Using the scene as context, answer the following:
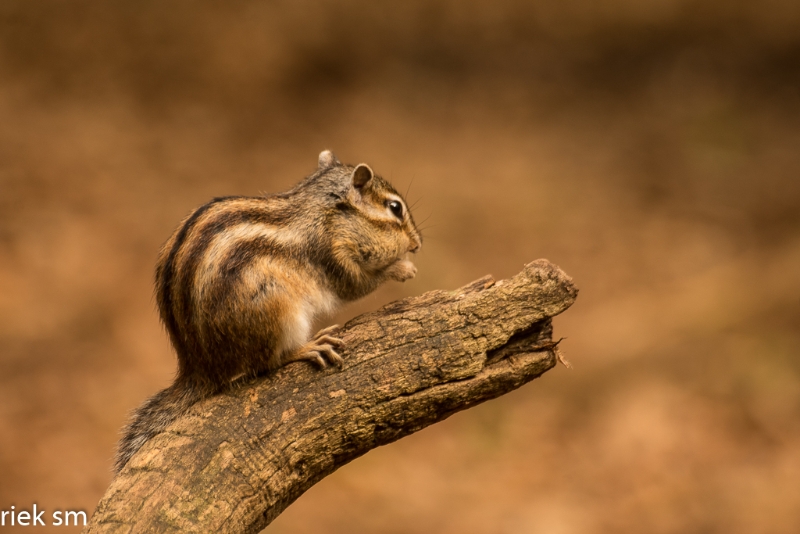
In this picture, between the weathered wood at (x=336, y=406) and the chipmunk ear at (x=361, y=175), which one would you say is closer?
the weathered wood at (x=336, y=406)

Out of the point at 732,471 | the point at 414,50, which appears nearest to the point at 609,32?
the point at 414,50

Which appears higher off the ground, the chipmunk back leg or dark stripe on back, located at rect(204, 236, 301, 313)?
dark stripe on back, located at rect(204, 236, 301, 313)

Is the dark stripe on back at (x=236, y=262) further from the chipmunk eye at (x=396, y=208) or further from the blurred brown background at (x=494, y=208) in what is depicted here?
the blurred brown background at (x=494, y=208)

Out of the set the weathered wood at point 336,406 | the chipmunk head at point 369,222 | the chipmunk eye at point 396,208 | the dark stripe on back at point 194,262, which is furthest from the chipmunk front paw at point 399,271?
the dark stripe on back at point 194,262

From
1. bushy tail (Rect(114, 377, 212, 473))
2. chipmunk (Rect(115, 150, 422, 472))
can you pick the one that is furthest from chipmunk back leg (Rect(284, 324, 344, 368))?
bushy tail (Rect(114, 377, 212, 473))

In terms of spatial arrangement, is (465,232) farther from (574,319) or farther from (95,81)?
(95,81)

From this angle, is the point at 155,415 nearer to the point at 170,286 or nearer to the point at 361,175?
the point at 170,286

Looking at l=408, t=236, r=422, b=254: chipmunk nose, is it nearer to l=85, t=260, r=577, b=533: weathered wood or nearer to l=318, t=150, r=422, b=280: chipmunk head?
l=318, t=150, r=422, b=280: chipmunk head

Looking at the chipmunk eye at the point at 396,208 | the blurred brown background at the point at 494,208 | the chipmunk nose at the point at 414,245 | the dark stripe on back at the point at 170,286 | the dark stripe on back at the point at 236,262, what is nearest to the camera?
the dark stripe on back at the point at 236,262
